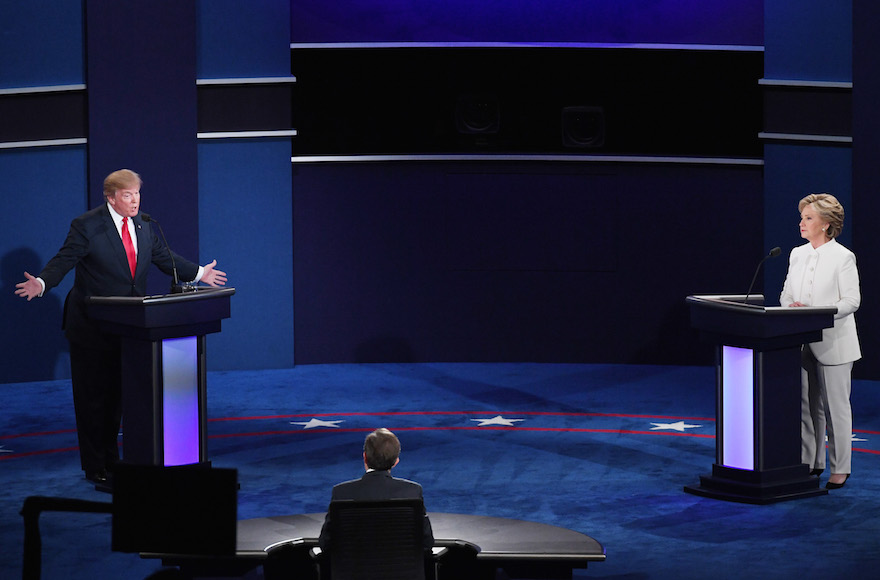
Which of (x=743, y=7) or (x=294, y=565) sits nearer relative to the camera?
(x=294, y=565)

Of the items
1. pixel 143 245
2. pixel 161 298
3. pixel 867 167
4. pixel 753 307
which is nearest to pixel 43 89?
pixel 143 245

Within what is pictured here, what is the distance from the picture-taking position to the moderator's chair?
151 inches

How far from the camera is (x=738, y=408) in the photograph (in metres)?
6.64

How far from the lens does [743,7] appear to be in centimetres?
1044

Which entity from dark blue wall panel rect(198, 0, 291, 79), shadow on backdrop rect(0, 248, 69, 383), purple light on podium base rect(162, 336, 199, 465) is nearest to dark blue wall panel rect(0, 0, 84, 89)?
dark blue wall panel rect(198, 0, 291, 79)

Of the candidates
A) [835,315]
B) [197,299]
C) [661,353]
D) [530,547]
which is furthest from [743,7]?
[530,547]

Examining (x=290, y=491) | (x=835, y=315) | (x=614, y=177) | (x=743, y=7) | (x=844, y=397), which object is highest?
(x=743, y=7)

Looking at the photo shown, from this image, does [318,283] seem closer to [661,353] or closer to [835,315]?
[661,353]

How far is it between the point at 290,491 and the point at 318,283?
4.40 meters

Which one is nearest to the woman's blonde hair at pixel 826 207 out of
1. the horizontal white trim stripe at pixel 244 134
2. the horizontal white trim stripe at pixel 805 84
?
the horizontal white trim stripe at pixel 805 84

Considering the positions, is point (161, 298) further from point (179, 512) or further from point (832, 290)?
point (179, 512)

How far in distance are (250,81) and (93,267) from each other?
3933 mm

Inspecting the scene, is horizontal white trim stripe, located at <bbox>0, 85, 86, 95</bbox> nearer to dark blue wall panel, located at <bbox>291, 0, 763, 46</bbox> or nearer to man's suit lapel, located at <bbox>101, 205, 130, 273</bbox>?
dark blue wall panel, located at <bbox>291, 0, 763, 46</bbox>

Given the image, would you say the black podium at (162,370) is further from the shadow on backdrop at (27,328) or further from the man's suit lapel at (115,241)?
the shadow on backdrop at (27,328)
